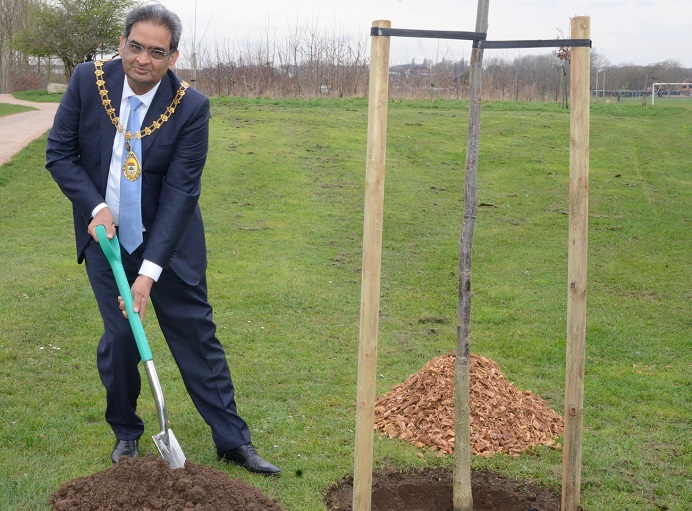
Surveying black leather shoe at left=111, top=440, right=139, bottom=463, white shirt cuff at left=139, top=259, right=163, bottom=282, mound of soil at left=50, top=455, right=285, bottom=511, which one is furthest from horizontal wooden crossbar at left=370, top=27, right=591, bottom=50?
black leather shoe at left=111, top=440, right=139, bottom=463

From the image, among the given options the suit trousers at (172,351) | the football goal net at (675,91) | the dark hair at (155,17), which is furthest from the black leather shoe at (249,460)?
the football goal net at (675,91)

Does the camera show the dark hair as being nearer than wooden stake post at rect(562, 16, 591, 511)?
No

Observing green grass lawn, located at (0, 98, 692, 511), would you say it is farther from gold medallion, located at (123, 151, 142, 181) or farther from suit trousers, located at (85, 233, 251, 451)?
gold medallion, located at (123, 151, 142, 181)

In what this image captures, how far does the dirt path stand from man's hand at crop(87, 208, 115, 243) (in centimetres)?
1151

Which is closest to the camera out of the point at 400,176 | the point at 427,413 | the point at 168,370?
the point at 427,413

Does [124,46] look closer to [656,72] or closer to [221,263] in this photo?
[221,263]

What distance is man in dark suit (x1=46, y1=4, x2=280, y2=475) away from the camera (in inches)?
144

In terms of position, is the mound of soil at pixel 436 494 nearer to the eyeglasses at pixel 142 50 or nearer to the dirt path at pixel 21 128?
the eyeglasses at pixel 142 50

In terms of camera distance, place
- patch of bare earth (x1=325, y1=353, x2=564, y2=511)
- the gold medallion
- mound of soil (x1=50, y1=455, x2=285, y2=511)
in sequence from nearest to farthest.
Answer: mound of soil (x1=50, y1=455, x2=285, y2=511) < the gold medallion < patch of bare earth (x1=325, y1=353, x2=564, y2=511)

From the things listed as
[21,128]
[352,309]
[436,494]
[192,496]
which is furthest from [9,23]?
[192,496]

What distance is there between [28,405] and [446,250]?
6324 mm

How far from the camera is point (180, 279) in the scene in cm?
393

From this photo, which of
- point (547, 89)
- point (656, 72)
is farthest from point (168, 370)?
point (656, 72)

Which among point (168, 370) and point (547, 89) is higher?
point (547, 89)
